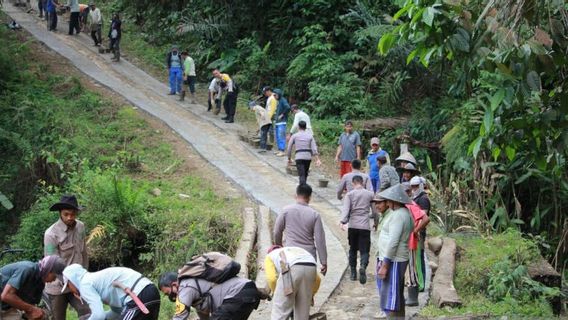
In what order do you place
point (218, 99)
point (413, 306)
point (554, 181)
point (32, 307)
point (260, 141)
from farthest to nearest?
point (218, 99) < point (260, 141) < point (554, 181) < point (413, 306) < point (32, 307)

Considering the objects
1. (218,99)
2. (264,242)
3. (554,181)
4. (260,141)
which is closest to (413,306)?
(264,242)

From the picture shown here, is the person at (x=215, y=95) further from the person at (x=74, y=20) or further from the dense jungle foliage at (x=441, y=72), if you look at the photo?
the person at (x=74, y=20)

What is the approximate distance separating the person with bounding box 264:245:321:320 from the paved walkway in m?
1.87

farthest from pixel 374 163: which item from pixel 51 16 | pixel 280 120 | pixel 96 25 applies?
pixel 51 16

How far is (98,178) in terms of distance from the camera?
53.1 feet

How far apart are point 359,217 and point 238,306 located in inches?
156

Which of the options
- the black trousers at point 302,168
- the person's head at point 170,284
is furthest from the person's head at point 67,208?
the black trousers at point 302,168

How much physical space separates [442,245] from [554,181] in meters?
3.72

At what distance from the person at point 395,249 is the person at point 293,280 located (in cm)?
88

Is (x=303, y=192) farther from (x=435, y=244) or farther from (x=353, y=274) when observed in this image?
A: (x=435, y=244)

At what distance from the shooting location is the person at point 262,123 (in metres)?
20.2

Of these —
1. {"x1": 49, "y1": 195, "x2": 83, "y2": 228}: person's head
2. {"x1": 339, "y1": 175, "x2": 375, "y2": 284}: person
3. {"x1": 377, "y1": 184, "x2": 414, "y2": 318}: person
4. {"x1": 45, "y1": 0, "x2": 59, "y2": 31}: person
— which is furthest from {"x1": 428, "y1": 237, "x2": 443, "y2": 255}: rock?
{"x1": 45, "y1": 0, "x2": 59, "y2": 31}: person

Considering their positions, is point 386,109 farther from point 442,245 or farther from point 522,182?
point 442,245

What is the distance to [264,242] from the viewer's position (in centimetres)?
1373
